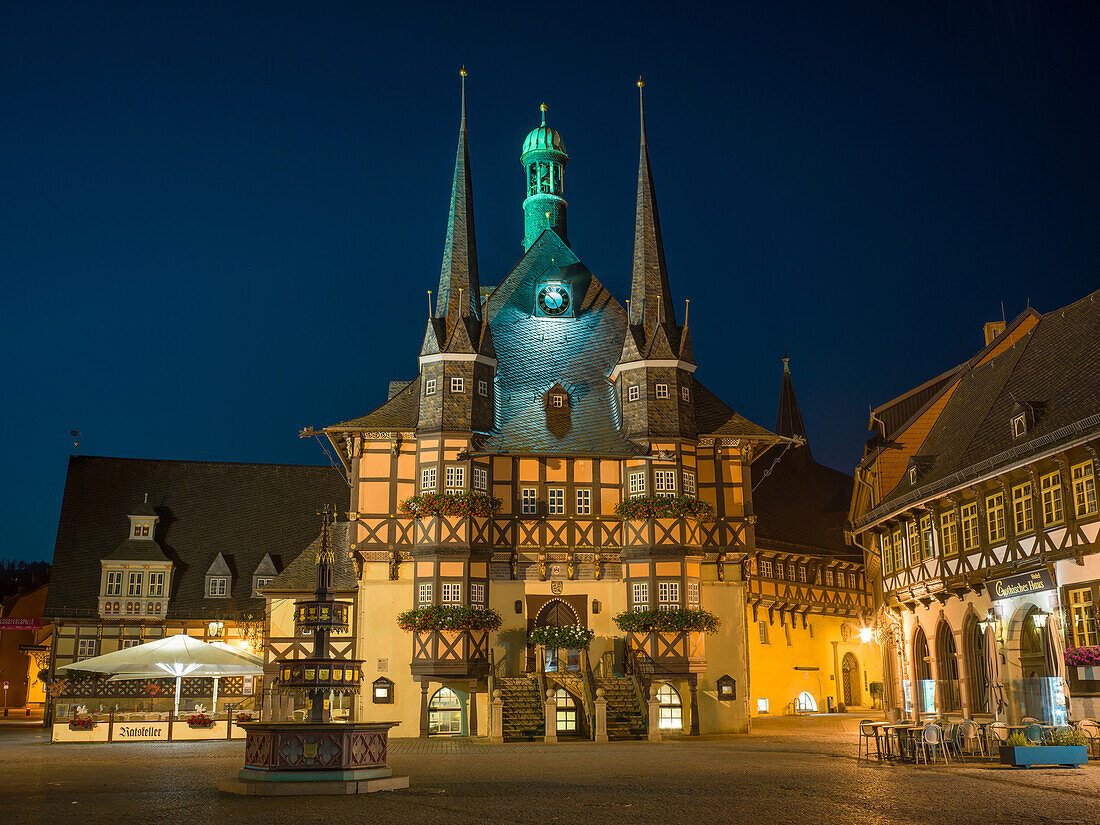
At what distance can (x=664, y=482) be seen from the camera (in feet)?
122

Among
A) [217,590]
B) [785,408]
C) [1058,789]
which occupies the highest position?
[785,408]

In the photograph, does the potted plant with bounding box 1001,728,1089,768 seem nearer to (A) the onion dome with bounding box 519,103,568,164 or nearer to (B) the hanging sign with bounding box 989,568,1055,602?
(B) the hanging sign with bounding box 989,568,1055,602

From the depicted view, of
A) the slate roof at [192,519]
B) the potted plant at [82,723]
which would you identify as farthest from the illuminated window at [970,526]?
the slate roof at [192,519]

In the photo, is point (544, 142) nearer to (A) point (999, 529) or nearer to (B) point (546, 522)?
(B) point (546, 522)

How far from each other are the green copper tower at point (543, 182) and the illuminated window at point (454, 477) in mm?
16126

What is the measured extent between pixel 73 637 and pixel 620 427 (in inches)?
1005

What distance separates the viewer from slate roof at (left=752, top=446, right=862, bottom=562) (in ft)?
174

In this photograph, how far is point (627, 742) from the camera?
1228 inches

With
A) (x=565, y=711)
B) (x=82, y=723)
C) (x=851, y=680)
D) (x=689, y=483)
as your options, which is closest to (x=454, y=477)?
(x=689, y=483)

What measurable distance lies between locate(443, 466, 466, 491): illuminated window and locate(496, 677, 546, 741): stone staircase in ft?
20.8

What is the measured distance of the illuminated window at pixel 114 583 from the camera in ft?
156

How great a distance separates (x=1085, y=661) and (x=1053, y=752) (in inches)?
179

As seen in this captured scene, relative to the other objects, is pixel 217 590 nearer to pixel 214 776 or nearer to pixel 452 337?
pixel 452 337

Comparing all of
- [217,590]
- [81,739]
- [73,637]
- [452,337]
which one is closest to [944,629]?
[452,337]
